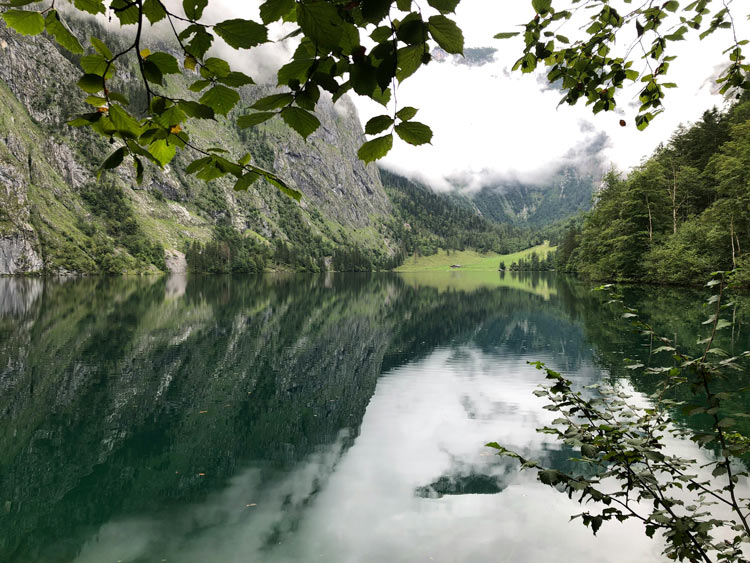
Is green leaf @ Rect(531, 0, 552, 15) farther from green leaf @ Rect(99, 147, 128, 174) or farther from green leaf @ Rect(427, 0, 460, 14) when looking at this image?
green leaf @ Rect(99, 147, 128, 174)

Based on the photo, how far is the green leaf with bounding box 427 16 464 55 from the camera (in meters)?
1.32

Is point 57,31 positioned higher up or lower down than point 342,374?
higher up

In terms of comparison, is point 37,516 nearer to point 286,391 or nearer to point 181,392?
point 181,392

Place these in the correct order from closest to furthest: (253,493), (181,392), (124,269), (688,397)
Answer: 1. (253,493)
2. (688,397)
3. (181,392)
4. (124,269)

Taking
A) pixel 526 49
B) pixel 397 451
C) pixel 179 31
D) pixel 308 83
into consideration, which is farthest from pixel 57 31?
pixel 397 451

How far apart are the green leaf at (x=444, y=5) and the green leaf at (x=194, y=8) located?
982 millimetres

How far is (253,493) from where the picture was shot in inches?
380

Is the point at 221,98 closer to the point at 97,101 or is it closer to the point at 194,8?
the point at 194,8

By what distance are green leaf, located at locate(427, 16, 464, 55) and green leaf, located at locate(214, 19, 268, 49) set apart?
555 mm

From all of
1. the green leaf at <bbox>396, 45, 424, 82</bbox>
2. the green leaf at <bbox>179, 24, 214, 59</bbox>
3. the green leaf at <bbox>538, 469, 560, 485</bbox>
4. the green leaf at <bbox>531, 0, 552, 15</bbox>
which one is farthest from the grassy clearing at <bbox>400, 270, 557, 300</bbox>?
the green leaf at <bbox>179, 24, 214, 59</bbox>

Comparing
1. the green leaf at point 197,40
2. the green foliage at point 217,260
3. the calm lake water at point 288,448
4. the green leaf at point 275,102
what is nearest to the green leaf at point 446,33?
the green leaf at point 275,102

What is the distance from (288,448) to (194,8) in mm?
12230

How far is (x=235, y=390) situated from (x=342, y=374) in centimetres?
513

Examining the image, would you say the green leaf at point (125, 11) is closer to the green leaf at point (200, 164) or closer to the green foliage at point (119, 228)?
the green leaf at point (200, 164)
